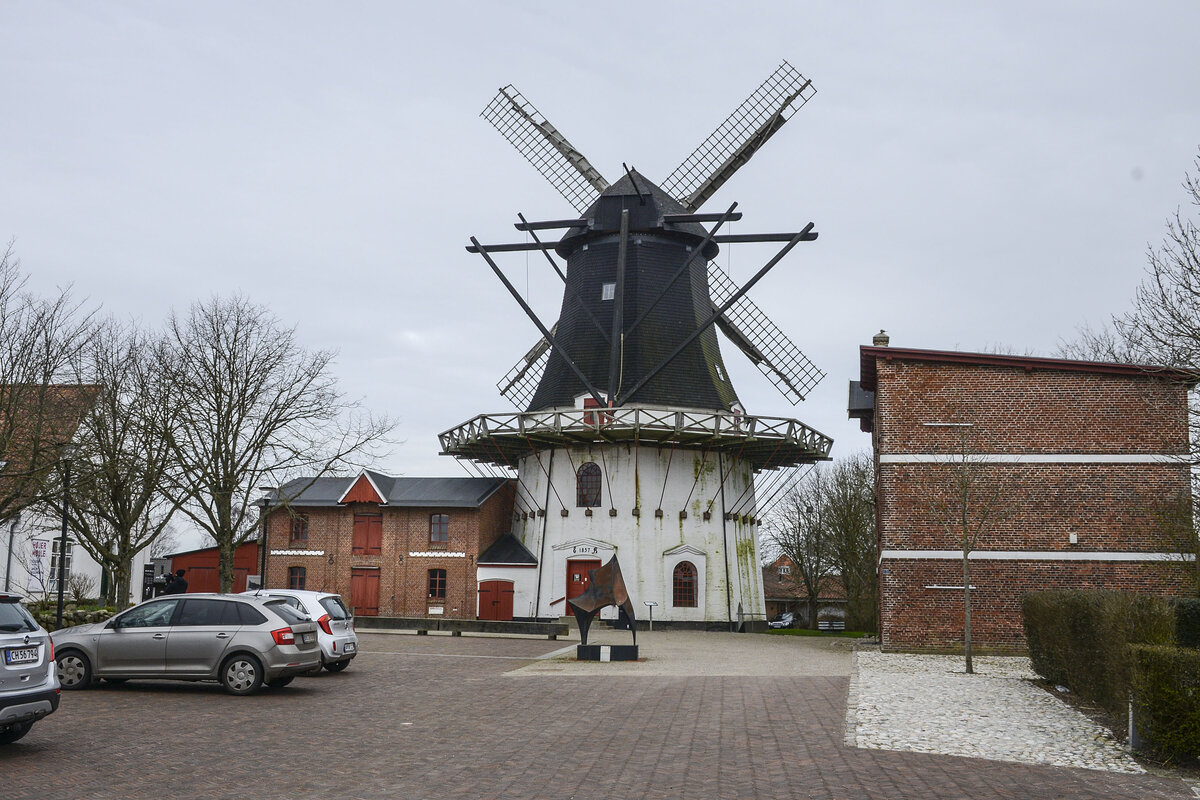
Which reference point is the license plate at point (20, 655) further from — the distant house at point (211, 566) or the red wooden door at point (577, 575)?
the distant house at point (211, 566)

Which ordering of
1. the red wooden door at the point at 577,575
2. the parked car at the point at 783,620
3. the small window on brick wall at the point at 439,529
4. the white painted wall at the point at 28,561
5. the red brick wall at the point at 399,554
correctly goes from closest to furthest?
1. the red wooden door at the point at 577,575
2. the white painted wall at the point at 28,561
3. the red brick wall at the point at 399,554
4. the small window on brick wall at the point at 439,529
5. the parked car at the point at 783,620

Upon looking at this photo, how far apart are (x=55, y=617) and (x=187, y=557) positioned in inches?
718

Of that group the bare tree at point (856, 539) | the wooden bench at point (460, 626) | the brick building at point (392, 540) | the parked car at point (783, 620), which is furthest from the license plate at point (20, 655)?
the parked car at point (783, 620)

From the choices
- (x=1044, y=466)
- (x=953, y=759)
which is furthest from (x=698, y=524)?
(x=953, y=759)

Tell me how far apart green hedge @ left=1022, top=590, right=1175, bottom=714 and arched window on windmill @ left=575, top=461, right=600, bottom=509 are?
61.3 feet

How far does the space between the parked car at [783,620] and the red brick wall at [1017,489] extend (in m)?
47.8

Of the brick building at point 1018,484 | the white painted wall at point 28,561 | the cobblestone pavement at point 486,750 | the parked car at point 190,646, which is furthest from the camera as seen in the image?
the white painted wall at point 28,561

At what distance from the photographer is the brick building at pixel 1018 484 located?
24766 mm

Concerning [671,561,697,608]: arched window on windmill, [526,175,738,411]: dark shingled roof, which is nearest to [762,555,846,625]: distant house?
[671,561,697,608]: arched window on windmill

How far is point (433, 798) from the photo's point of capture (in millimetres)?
9516

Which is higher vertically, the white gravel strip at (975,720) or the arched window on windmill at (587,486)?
the arched window on windmill at (587,486)

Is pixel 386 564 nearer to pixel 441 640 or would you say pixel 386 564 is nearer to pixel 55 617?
pixel 441 640

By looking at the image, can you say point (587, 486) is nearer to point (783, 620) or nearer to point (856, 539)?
point (856, 539)

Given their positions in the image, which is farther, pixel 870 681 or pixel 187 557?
pixel 187 557
